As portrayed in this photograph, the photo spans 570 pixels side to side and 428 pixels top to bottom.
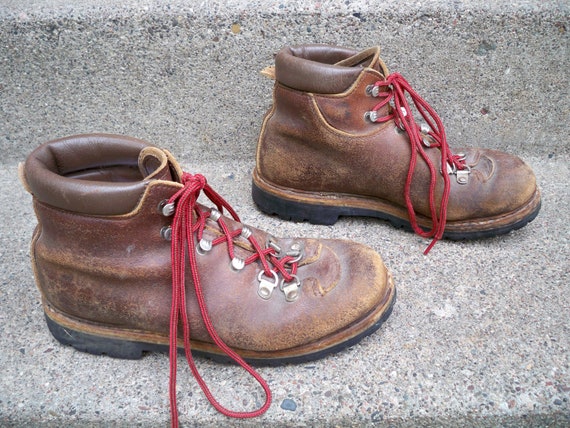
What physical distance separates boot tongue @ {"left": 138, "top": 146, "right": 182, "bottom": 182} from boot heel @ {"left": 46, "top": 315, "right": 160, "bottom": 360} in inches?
10.7

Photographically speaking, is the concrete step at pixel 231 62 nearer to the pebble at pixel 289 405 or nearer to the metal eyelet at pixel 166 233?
the metal eyelet at pixel 166 233

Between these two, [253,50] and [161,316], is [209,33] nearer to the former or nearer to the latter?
[253,50]

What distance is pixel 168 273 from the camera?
2.52 ft

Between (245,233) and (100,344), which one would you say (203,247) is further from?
(100,344)

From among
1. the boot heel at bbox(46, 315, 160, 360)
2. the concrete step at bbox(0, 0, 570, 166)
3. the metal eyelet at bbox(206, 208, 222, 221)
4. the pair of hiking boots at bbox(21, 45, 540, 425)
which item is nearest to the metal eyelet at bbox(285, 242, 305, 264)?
the pair of hiking boots at bbox(21, 45, 540, 425)

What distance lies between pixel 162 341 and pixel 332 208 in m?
0.50

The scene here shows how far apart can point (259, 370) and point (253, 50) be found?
0.80 metres

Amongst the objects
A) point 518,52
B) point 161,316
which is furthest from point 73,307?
point 518,52

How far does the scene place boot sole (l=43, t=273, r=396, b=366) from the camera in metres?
0.81

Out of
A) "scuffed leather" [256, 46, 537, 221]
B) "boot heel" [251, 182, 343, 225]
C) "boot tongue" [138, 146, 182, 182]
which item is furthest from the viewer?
"boot heel" [251, 182, 343, 225]

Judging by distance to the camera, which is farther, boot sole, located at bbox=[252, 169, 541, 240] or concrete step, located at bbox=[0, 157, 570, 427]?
boot sole, located at bbox=[252, 169, 541, 240]

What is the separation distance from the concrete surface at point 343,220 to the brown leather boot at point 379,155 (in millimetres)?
64

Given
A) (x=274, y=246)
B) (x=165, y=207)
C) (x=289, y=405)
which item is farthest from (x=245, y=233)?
(x=289, y=405)

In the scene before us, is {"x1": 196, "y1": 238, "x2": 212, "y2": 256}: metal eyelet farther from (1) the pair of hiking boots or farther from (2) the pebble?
(2) the pebble
